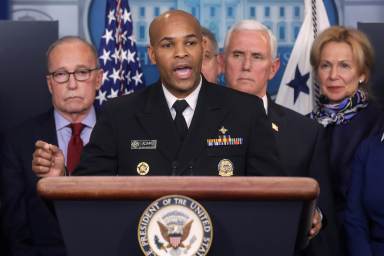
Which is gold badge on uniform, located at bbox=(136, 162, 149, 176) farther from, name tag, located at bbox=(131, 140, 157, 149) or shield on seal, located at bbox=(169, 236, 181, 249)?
shield on seal, located at bbox=(169, 236, 181, 249)

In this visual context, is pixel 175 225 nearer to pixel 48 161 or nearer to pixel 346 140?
pixel 48 161

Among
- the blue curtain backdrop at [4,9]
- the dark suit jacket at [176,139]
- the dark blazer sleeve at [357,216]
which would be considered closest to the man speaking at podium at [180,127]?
the dark suit jacket at [176,139]

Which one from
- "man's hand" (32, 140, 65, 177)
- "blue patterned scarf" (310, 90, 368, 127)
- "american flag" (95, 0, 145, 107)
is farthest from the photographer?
"american flag" (95, 0, 145, 107)

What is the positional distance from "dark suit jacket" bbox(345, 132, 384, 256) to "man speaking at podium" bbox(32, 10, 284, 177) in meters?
0.88

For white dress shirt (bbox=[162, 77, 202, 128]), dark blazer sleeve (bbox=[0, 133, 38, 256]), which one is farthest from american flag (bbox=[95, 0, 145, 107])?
white dress shirt (bbox=[162, 77, 202, 128])

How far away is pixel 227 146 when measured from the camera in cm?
178

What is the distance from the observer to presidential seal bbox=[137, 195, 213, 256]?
1312 mm

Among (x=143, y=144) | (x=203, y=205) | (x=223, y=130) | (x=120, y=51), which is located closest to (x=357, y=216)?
(x=223, y=130)

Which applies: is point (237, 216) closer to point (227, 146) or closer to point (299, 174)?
point (227, 146)

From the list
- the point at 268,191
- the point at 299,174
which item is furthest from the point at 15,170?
the point at 268,191

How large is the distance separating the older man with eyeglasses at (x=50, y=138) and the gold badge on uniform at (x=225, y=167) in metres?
1.09

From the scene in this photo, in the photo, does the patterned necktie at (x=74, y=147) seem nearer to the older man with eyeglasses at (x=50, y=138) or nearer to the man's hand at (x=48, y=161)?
the older man with eyeglasses at (x=50, y=138)

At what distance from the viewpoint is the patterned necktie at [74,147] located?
2750 millimetres

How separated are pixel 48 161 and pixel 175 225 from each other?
0.80m
